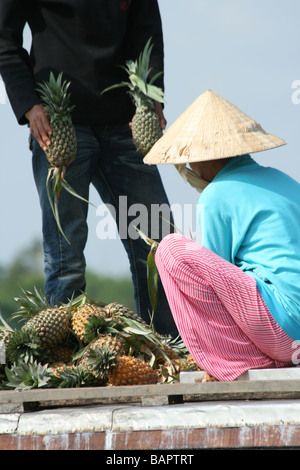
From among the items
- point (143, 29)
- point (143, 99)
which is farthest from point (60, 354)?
point (143, 29)

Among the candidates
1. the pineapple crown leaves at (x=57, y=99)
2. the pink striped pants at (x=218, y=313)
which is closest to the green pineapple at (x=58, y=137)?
the pineapple crown leaves at (x=57, y=99)

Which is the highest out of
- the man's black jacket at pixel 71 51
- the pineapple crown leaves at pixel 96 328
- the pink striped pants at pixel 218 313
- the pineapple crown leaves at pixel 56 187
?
the man's black jacket at pixel 71 51

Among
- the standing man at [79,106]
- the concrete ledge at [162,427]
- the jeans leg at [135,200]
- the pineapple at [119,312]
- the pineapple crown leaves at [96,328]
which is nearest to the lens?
the concrete ledge at [162,427]

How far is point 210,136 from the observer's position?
3.28 meters

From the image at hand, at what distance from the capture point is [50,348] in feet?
12.0

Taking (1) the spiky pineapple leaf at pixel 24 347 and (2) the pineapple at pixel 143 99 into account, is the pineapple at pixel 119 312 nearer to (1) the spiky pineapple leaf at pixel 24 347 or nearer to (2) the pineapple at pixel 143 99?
(1) the spiky pineapple leaf at pixel 24 347

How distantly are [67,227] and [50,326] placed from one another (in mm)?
836

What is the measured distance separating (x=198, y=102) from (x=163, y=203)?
46.5 inches

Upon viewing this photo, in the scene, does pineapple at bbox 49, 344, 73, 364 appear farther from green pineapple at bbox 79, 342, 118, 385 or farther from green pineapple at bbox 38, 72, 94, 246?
green pineapple at bbox 38, 72, 94, 246

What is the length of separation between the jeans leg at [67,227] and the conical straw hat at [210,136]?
0.92m

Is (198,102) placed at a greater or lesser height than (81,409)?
greater

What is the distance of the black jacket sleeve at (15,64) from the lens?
414 centimetres

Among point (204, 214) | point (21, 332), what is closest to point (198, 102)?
point (204, 214)
